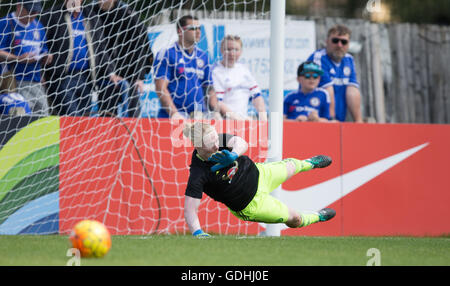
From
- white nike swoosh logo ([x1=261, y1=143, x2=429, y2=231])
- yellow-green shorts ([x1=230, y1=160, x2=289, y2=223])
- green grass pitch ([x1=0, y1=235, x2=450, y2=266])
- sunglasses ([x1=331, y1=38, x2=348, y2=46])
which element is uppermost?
sunglasses ([x1=331, y1=38, x2=348, y2=46])

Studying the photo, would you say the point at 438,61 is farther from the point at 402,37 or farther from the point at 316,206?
the point at 316,206

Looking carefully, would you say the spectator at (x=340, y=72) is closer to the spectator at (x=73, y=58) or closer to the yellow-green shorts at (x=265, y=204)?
the spectator at (x=73, y=58)

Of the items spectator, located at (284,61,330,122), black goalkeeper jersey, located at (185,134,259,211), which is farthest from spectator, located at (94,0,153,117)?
black goalkeeper jersey, located at (185,134,259,211)

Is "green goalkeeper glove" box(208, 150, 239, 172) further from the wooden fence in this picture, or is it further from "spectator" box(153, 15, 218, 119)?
the wooden fence

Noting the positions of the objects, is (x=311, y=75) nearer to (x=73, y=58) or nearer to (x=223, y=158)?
(x=73, y=58)

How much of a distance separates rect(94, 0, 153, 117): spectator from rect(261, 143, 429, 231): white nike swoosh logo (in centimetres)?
225

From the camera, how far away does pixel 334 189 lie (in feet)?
29.6

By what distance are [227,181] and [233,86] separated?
308 centimetres

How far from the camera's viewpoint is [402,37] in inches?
551

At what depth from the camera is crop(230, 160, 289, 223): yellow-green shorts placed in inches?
262

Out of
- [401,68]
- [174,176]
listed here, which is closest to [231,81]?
[174,176]

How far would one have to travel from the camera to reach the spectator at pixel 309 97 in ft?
31.4

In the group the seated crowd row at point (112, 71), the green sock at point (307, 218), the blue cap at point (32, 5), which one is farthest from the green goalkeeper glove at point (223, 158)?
the blue cap at point (32, 5)
